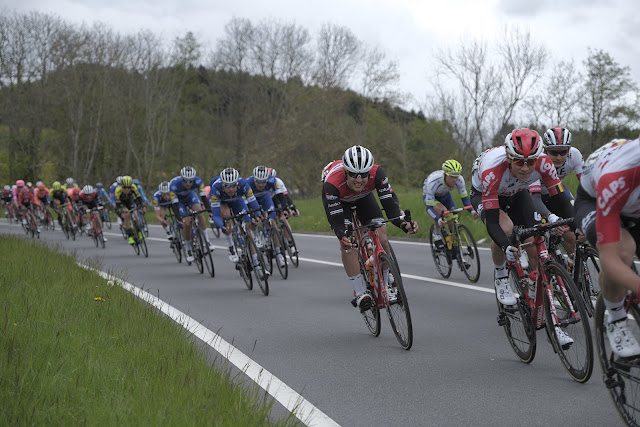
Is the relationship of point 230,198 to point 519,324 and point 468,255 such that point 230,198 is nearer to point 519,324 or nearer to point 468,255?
point 468,255

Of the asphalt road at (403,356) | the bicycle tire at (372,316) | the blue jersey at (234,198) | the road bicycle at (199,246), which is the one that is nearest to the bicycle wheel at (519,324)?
the asphalt road at (403,356)

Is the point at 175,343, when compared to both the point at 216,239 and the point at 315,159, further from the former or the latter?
the point at 315,159

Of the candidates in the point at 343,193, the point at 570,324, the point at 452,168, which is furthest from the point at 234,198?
the point at 570,324

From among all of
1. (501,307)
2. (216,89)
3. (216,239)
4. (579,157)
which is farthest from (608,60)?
(501,307)

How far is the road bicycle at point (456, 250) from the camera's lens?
11383 millimetres

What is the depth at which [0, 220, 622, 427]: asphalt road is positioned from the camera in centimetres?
497

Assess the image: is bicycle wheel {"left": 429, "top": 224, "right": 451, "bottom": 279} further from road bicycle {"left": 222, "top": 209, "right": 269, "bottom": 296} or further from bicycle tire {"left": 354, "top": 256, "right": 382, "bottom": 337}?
bicycle tire {"left": 354, "top": 256, "right": 382, "bottom": 337}

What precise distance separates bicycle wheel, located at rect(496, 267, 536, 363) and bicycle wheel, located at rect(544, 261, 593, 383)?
34 centimetres

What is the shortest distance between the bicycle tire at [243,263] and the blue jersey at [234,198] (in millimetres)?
644

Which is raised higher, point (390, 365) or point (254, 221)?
point (254, 221)

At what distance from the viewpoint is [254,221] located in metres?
13.4

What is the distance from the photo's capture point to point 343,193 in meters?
8.16

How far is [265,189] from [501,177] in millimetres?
→ 8248

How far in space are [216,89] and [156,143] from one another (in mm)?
5975
